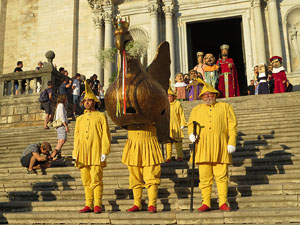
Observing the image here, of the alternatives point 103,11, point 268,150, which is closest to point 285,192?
point 268,150

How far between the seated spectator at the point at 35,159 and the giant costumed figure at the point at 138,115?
10.2 feet

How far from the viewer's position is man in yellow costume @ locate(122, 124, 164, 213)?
4.55 meters

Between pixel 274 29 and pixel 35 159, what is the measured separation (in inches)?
517

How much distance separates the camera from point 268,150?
21.7 ft

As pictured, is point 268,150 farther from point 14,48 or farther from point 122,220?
point 14,48

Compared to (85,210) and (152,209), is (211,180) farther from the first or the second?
(85,210)

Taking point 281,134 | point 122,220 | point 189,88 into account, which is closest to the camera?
point 122,220

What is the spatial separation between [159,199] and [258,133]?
3.71m

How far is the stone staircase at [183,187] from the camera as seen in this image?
434cm

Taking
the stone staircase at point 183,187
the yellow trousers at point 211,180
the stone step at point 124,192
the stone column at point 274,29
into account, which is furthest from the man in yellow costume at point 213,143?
the stone column at point 274,29

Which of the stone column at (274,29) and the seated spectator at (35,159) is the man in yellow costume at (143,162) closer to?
the seated spectator at (35,159)

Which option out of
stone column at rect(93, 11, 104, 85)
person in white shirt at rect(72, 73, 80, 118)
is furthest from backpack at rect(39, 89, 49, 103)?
stone column at rect(93, 11, 104, 85)

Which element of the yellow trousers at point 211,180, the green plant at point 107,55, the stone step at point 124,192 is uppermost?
the green plant at point 107,55

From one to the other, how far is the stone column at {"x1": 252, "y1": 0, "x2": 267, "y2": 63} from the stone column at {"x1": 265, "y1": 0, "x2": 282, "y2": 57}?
423 mm
